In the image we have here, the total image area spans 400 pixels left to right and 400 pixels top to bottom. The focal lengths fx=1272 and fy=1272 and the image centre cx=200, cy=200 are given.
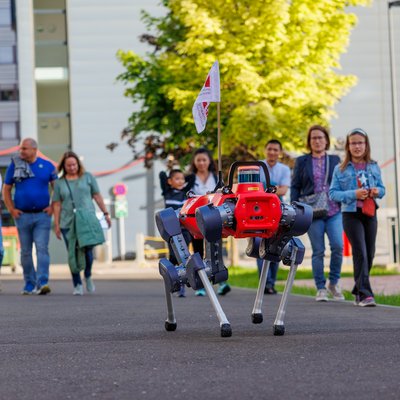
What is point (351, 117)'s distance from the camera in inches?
1891

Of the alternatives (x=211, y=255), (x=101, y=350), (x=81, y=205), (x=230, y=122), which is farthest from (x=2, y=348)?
(x=230, y=122)

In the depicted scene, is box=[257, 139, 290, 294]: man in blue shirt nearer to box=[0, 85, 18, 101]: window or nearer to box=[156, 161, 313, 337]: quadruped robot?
box=[156, 161, 313, 337]: quadruped robot

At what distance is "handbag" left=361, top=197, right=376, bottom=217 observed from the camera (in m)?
12.3

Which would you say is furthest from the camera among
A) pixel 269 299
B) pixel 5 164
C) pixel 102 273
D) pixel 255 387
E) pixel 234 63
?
pixel 5 164

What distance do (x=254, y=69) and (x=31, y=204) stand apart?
44.4 feet

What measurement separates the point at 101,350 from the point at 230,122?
68.9 feet

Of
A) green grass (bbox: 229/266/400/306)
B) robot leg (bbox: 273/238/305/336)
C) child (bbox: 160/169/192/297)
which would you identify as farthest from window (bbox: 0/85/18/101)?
robot leg (bbox: 273/238/305/336)

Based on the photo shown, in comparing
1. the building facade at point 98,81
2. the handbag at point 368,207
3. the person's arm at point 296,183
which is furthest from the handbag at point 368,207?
the building facade at point 98,81

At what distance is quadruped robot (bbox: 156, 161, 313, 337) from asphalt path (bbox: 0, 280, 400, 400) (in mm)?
368

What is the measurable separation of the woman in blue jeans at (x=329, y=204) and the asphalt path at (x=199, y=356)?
2164mm

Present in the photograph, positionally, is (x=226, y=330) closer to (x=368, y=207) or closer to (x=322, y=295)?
(x=368, y=207)

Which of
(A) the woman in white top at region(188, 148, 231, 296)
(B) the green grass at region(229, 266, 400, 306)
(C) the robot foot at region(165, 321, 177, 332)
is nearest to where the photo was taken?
(C) the robot foot at region(165, 321, 177, 332)

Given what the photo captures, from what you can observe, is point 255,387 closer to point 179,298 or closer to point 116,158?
point 179,298

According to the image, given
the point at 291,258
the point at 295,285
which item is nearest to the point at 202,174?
the point at 295,285
